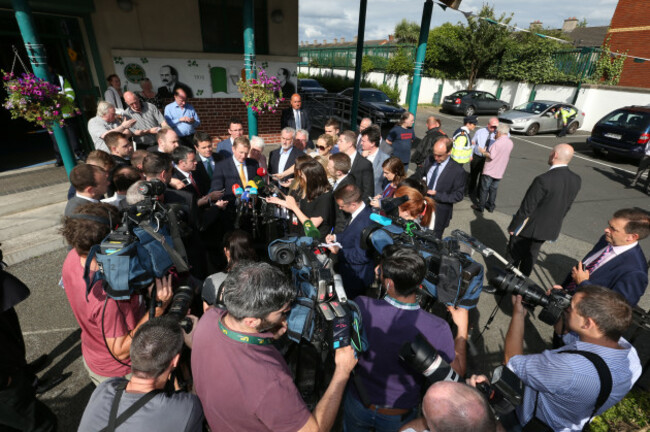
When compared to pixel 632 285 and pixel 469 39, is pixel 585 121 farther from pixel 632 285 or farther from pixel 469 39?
pixel 632 285

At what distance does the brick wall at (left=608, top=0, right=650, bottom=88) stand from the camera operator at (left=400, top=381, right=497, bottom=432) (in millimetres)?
25578

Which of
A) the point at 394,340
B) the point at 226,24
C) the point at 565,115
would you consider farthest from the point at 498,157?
the point at 565,115

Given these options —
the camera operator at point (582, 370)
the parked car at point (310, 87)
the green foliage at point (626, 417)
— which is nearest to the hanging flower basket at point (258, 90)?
the camera operator at point (582, 370)

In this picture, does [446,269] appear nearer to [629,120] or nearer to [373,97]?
[629,120]

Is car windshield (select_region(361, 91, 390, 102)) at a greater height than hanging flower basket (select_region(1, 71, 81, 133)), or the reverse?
hanging flower basket (select_region(1, 71, 81, 133))

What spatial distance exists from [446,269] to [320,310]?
34.7 inches

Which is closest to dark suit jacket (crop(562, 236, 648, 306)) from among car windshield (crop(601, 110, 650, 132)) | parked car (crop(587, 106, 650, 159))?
parked car (crop(587, 106, 650, 159))

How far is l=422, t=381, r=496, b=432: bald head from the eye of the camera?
123cm

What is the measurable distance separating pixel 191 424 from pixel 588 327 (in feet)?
7.12

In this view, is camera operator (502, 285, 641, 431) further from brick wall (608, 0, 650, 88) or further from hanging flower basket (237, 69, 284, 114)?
brick wall (608, 0, 650, 88)

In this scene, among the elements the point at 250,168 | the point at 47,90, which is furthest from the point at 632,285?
the point at 47,90

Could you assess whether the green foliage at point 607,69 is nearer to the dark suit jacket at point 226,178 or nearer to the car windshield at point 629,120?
the car windshield at point 629,120

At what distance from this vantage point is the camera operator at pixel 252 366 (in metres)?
1.35

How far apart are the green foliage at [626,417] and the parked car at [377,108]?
1250 cm
